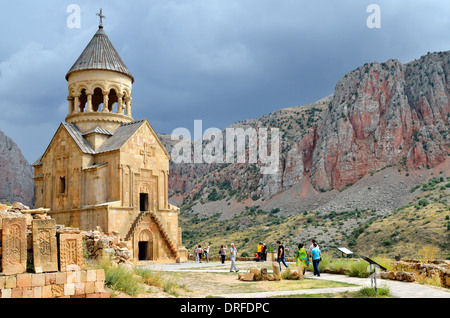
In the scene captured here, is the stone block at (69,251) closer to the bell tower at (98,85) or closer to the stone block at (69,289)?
the stone block at (69,289)

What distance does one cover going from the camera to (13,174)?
2731 inches

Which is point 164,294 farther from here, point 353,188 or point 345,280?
point 353,188

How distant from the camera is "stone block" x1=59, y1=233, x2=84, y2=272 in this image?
989 centimetres

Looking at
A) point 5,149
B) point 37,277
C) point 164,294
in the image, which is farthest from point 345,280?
point 5,149

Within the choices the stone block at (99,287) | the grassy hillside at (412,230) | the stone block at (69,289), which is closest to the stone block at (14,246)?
the stone block at (69,289)

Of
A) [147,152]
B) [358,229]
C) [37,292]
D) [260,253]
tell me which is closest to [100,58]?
[147,152]

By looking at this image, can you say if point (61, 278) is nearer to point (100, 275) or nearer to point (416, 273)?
point (100, 275)

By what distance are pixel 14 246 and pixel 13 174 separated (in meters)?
67.1

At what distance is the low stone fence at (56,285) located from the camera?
885 centimetres

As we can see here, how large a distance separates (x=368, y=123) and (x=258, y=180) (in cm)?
2338

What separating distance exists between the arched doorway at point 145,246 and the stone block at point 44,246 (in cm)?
1509

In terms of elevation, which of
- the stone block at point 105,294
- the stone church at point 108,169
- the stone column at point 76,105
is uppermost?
the stone column at point 76,105

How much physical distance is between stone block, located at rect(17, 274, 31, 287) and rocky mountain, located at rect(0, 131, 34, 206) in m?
63.9

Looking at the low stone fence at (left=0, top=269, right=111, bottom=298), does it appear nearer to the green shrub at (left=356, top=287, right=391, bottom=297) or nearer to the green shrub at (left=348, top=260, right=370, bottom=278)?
the green shrub at (left=356, top=287, right=391, bottom=297)
